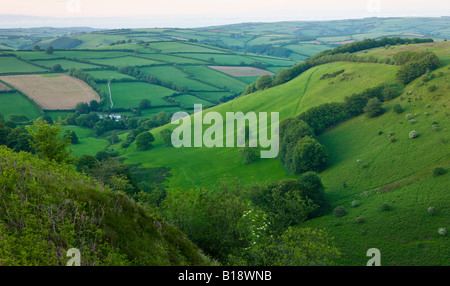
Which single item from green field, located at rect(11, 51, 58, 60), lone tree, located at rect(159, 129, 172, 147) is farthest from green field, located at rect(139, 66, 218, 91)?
lone tree, located at rect(159, 129, 172, 147)

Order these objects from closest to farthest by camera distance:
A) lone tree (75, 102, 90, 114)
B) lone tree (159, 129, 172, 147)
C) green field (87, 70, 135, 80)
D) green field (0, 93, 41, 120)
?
lone tree (159, 129, 172, 147), green field (0, 93, 41, 120), lone tree (75, 102, 90, 114), green field (87, 70, 135, 80)

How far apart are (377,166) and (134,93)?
13455cm

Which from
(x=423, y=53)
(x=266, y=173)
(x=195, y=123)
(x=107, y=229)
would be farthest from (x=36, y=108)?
(x=423, y=53)

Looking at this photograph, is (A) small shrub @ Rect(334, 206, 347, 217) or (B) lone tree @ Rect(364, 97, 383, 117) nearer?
(A) small shrub @ Rect(334, 206, 347, 217)

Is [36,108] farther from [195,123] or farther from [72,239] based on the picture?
[72,239]

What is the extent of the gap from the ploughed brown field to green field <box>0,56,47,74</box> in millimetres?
9913

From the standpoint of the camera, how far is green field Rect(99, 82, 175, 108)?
495 feet

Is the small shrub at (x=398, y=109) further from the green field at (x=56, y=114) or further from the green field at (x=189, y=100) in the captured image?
the green field at (x=56, y=114)

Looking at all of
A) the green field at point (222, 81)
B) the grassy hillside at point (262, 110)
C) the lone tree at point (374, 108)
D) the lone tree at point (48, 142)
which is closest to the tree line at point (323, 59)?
the grassy hillside at point (262, 110)

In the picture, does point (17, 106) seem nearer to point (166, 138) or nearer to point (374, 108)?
point (166, 138)

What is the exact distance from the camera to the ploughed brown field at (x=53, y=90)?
436ft

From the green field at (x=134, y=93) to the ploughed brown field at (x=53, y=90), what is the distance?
35.0 ft

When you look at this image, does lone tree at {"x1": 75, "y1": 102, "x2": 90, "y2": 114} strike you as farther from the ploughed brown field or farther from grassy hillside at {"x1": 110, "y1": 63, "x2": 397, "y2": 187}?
grassy hillside at {"x1": 110, "y1": 63, "x2": 397, "y2": 187}

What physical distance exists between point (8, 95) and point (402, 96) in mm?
155664
